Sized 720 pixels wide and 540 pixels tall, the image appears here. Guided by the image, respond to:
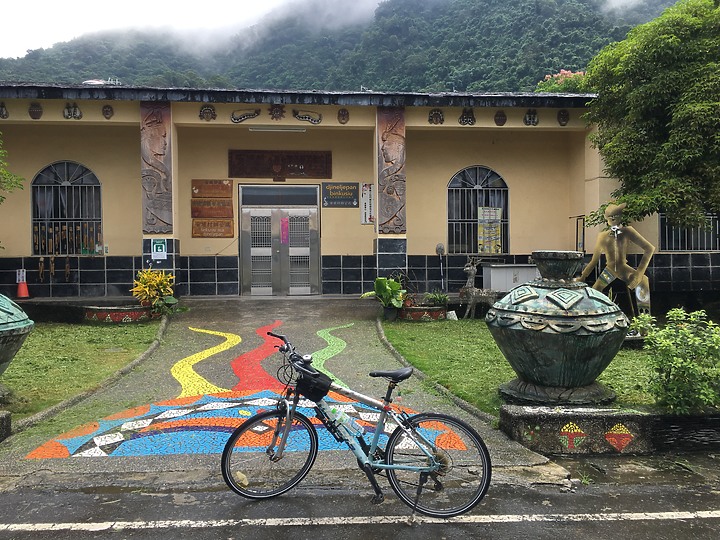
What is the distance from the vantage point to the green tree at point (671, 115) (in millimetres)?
9594

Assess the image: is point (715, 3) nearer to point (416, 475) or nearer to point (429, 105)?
point (429, 105)

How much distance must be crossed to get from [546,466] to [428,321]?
6520 mm

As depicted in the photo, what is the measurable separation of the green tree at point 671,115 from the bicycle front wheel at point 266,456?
799 centimetres

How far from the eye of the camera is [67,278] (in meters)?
13.7

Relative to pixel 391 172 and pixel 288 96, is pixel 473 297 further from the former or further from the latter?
pixel 288 96

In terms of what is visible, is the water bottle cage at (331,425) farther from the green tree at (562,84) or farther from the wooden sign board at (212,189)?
the green tree at (562,84)

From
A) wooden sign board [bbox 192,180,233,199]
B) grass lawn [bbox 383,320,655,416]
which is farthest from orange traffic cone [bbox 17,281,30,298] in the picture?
grass lawn [bbox 383,320,655,416]

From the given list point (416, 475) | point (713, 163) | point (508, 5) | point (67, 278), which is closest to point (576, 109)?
point (713, 163)

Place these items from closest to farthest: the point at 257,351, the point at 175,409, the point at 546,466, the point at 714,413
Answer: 1. the point at 546,466
2. the point at 714,413
3. the point at 175,409
4. the point at 257,351

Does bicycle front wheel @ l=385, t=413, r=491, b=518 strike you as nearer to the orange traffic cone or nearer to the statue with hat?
the statue with hat

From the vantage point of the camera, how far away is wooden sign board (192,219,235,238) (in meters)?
14.0

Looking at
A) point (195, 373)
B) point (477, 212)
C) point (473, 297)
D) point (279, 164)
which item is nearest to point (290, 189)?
point (279, 164)

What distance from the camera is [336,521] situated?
378 centimetres

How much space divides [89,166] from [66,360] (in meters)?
7.20
